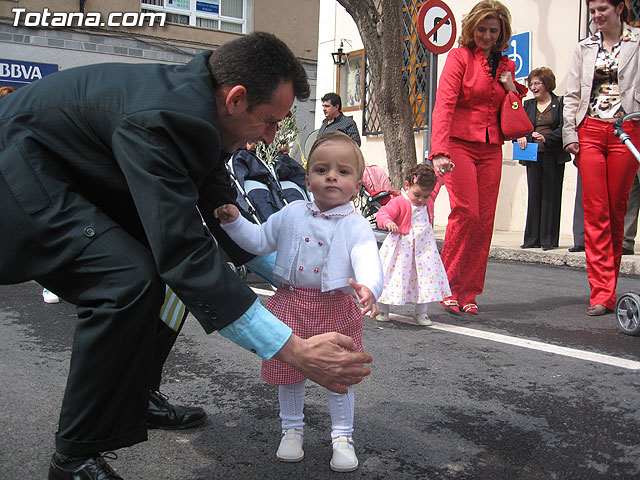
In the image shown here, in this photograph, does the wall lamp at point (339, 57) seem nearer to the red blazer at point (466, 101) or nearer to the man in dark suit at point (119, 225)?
the red blazer at point (466, 101)

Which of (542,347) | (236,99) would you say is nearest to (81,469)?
(236,99)

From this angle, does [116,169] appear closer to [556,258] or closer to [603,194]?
[603,194]

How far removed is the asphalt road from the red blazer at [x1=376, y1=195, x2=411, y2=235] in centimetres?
77

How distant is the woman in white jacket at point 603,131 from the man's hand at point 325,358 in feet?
12.3

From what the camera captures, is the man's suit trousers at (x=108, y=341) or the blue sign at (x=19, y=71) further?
the blue sign at (x=19, y=71)

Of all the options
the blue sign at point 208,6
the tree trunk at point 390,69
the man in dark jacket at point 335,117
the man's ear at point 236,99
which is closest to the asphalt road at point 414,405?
the man's ear at point 236,99

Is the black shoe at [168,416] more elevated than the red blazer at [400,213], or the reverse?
the red blazer at [400,213]

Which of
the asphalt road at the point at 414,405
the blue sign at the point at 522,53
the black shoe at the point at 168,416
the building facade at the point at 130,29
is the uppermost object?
the building facade at the point at 130,29

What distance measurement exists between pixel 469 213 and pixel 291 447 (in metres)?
3.25

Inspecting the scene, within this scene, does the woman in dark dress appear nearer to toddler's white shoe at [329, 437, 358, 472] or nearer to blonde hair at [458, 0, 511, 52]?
blonde hair at [458, 0, 511, 52]

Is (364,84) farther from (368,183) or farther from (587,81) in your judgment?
(587,81)

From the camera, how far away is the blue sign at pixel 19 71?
1962cm

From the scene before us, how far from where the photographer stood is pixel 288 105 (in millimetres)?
2277

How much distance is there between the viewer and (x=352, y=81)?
17.1 m
